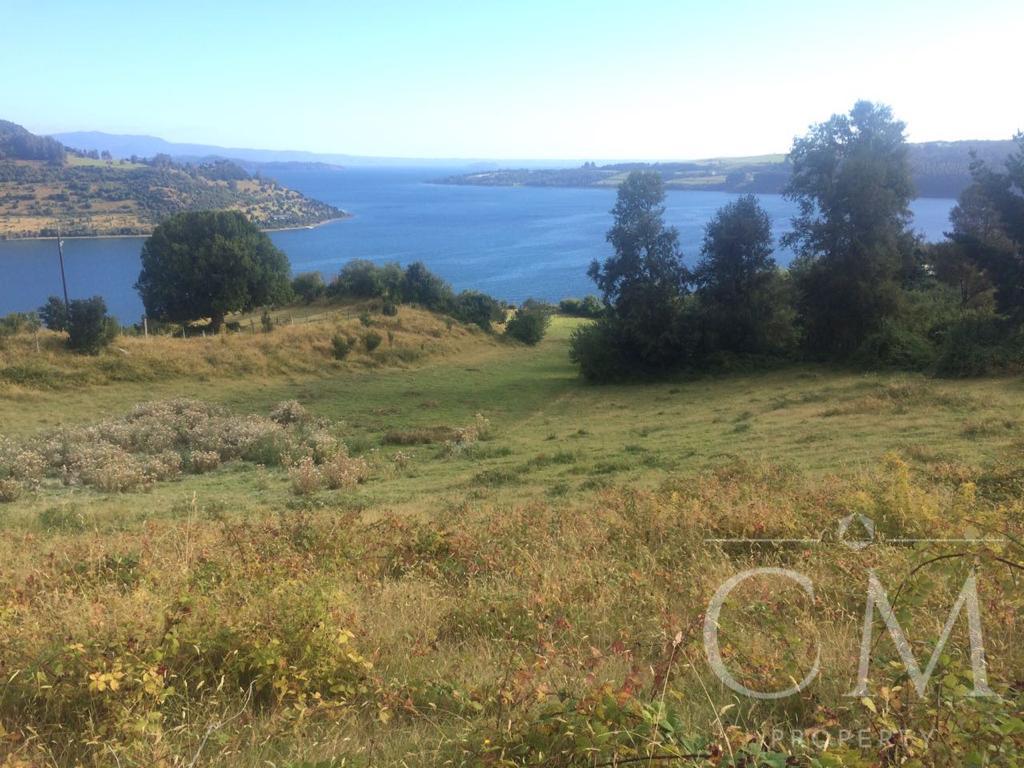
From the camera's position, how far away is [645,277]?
31391mm

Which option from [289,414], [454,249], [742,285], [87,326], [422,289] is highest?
[742,285]

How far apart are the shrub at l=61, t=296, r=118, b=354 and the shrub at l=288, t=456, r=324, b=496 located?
60.9 feet

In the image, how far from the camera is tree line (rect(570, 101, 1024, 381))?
26500 millimetres

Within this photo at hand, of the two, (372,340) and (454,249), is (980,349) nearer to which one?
(372,340)

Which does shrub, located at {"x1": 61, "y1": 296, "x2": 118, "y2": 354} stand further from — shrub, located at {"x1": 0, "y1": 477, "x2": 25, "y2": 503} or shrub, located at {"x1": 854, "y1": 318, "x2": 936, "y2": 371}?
shrub, located at {"x1": 854, "y1": 318, "x2": 936, "y2": 371}

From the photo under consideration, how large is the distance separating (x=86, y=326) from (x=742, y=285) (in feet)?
89.3

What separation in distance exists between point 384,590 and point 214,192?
141 metres

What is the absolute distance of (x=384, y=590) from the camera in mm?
5457

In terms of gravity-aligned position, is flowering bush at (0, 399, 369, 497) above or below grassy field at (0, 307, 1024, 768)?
below

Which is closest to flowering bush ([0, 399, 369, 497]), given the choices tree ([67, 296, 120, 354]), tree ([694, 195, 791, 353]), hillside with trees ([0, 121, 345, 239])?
tree ([67, 296, 120, 354])

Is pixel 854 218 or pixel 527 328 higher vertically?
pixel 854 218

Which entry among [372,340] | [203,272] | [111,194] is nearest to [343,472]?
[372,340]

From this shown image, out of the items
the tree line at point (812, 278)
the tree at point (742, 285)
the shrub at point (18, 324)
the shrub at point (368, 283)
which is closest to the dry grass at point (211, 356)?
the shrub at point (18, 324)

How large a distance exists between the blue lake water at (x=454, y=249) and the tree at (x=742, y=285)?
770 inches
